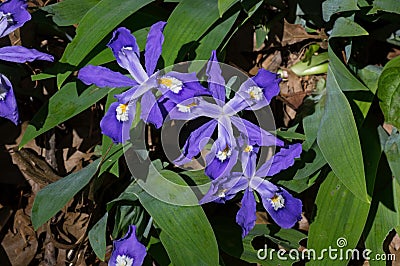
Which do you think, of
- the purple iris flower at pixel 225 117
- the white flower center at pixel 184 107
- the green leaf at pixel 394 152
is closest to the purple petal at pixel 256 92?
the purple iris flower at pixel 225 117

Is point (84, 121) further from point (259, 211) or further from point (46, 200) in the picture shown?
point (259, 211)

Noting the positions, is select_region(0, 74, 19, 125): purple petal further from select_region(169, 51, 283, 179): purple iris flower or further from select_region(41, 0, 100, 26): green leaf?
select_region(169, 51, 283, 179): purple iris flower

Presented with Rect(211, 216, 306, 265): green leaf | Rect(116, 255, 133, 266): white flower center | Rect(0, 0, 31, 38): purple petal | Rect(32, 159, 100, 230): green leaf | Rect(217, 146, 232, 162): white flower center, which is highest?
Rect(0, 0, 31, 38): purple petal

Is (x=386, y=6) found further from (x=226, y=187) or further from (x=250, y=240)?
(x=250, y=240)

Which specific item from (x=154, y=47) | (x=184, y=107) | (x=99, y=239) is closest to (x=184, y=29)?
(x=154, y=47)

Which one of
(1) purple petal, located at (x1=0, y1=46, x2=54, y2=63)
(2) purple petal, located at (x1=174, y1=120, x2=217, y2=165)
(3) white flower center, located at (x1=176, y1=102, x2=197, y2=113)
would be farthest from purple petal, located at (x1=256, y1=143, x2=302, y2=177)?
(1) purple petal, located at (x1=0, y1=46, x2=54, y2=63)

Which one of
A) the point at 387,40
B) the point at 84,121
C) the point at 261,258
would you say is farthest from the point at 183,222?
the point at 387,40

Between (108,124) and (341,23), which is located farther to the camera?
(341,23)
